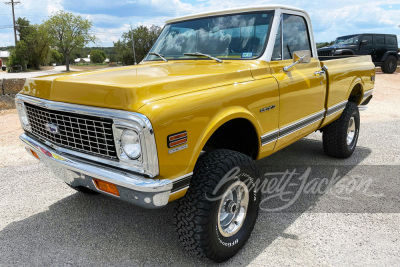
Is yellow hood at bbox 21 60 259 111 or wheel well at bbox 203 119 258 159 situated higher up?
yellow hood at bbox 21 60 259 111

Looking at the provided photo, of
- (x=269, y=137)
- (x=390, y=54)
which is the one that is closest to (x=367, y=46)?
(x=390, y=54)

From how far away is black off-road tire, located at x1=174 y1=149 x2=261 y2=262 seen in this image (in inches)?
87.2

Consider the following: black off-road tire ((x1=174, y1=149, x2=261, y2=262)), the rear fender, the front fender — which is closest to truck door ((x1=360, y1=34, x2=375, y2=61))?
the rear fender

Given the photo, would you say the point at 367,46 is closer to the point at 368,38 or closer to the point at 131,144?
the point at 368,38

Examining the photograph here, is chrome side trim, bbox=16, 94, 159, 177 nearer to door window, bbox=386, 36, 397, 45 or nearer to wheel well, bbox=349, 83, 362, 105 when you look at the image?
wheel well, bbox=349, 83, 362, 105

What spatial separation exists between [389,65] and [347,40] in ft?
8.10

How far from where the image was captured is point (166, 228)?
2.94 m

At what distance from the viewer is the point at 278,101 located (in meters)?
2.95

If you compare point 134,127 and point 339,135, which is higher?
point 134,127

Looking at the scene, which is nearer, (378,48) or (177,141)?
(177,141)

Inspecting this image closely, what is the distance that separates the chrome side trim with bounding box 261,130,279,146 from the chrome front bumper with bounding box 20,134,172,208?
3.77ft

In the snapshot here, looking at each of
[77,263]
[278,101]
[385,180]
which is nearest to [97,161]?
[77,263]

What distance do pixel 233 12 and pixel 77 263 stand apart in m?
2.70

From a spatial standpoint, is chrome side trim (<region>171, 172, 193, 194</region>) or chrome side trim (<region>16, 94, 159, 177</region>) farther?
chrome side trim (<region>171, 172, 193, 194</region>)
